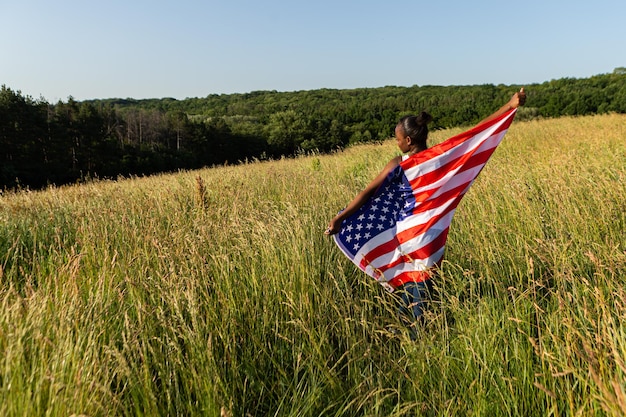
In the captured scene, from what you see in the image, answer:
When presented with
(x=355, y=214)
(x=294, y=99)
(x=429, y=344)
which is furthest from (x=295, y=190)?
(x=294, y=99)

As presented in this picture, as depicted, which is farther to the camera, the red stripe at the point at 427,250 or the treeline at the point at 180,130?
the treeline at the point at 180,130

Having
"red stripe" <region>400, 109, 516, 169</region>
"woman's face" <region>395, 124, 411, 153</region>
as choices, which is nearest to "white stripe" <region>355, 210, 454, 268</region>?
"red stripe" <region>400, 109, 516, 169</region>

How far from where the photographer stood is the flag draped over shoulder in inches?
95.5

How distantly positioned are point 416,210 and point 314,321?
1.00m

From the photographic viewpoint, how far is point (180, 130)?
5041cm

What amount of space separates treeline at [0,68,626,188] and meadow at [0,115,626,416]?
465 inches

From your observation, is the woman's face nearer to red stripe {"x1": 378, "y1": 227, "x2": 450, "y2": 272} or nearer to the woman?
the woman

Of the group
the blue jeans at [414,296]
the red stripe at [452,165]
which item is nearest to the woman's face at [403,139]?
the red stripe at [452,165]

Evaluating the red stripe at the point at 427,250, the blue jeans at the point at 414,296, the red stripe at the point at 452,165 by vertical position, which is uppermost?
the red stripe at the point at 452,165

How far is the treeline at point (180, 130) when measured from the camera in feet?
98.9

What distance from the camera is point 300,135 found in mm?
52219

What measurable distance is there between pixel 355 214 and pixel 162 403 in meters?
1.61

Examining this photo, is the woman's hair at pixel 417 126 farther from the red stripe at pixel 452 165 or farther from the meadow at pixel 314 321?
the meadow at pixel 314 321

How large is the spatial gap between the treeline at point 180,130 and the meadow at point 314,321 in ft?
38.8
